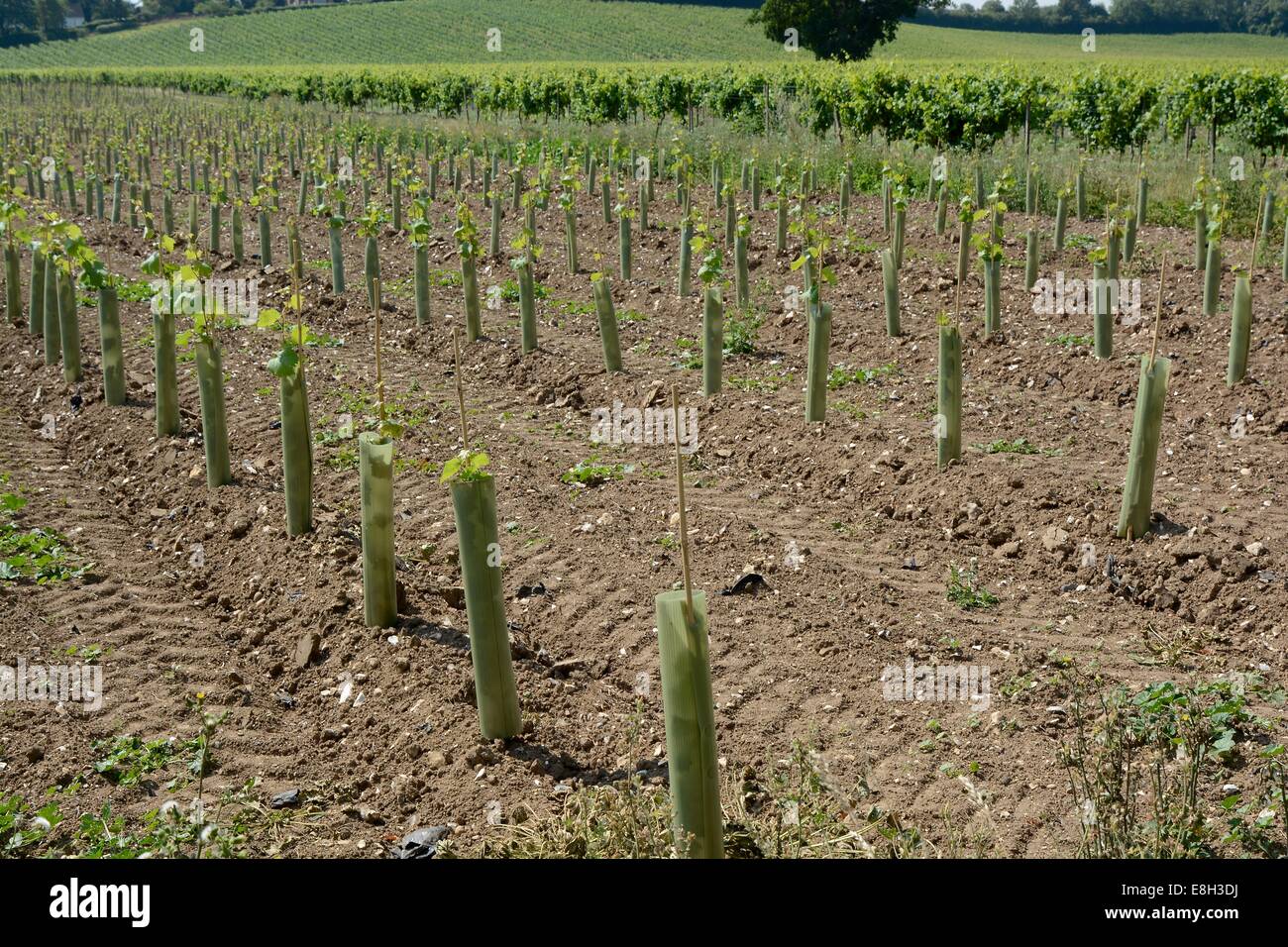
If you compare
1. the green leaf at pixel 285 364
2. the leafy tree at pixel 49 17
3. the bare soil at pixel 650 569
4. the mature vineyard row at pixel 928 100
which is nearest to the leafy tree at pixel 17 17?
the leafy tree at pixel 49 17

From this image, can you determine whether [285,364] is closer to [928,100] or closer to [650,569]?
[650,569]

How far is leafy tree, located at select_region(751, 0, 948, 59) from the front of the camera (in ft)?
156

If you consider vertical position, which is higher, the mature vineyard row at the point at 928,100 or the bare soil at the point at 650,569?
the mature vineyard row at the point at 928,100

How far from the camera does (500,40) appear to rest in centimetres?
8250

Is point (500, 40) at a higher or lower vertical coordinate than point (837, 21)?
higher

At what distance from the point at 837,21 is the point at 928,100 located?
27108 millimetres

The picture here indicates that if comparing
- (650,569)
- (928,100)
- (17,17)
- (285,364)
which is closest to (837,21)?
→ (928,100)

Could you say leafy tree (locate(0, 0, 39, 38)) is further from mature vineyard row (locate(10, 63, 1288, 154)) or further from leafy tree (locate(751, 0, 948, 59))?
leafy tree (locate(751, 0, 948, 59))

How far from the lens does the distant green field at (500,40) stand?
74.2 metres

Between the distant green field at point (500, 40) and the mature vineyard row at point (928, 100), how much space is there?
39.0 m

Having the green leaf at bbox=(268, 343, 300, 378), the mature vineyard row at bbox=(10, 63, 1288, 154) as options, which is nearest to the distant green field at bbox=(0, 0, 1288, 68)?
the mature vineyard row at bbox=(10, 63, 1288, 154)

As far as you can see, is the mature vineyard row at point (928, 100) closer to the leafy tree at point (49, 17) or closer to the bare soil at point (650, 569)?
the bare soil at point (650, 569)

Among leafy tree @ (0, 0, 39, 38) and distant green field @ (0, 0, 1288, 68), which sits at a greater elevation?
leafy tree @ (0, 0, 39, 38)

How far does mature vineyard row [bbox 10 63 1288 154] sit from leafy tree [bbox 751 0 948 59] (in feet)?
33.9
